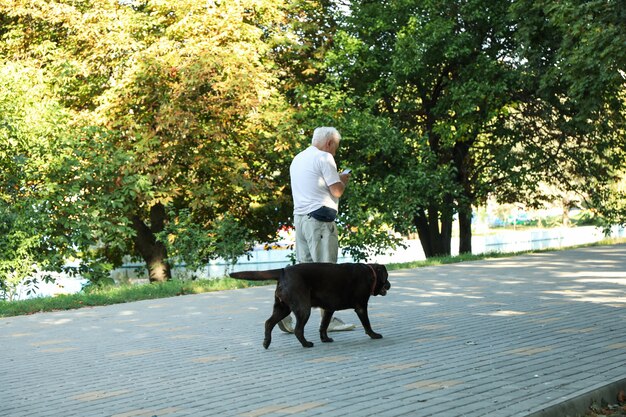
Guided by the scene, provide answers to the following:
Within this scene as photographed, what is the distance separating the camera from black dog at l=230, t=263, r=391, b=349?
8227 mm

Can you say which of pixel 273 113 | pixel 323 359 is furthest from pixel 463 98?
pixel 323 359

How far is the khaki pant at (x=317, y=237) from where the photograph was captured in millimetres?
9148

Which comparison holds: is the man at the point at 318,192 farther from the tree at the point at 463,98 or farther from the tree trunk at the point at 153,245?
the tree trunk at the point at 153,245

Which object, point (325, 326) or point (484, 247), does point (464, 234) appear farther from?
point (325, 326)

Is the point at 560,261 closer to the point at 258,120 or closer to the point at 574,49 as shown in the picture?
the point at 574,49

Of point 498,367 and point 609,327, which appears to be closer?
point 498,367

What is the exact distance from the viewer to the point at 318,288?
27.3 ft

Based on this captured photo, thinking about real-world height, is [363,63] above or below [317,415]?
above

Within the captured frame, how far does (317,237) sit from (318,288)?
945 millimetres

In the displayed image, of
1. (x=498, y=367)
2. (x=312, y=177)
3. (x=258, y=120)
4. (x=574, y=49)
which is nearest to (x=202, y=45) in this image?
(x=258, y=120)

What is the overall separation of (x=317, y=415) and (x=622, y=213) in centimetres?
2253

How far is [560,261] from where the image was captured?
20391 mm

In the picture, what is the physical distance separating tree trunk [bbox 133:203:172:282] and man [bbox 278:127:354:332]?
17498 millimetres

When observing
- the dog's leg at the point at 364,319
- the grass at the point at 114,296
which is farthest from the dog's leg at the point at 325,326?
the grass at the point at 114,296
